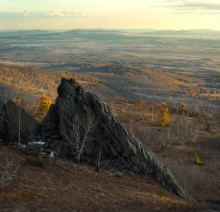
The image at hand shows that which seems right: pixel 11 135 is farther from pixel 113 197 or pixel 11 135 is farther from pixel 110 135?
pixel 113 197

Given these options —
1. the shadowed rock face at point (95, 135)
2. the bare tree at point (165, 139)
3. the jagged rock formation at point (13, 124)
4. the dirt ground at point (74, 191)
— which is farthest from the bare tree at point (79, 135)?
the bare tree at point (165, 139)

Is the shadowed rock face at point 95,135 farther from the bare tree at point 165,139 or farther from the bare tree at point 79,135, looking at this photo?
the bare tree at point 165,139

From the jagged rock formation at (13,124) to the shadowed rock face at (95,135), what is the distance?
183 centimetres

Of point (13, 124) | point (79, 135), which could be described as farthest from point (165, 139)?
point (13, 124)

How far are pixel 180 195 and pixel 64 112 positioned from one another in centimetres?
1524

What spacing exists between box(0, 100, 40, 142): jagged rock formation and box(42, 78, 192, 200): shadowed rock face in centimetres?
183

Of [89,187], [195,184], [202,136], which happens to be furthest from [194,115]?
[89,187]

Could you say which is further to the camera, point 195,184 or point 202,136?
point 202,136

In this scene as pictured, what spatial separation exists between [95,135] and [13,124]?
869 cm

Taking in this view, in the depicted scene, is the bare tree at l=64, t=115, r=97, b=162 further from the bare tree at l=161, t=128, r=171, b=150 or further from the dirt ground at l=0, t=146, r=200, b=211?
the bare tree at l=161, t=128, r=171, b=150

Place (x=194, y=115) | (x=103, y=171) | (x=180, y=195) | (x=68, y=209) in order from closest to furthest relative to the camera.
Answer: (x=68, y=209) < (x=103, y=171) < (x=180, y=195) < (x=194, y=115)

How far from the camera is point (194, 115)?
140375mm

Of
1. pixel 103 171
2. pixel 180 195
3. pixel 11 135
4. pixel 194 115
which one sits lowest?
pixel 194 115

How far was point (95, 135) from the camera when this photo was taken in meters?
41.7
